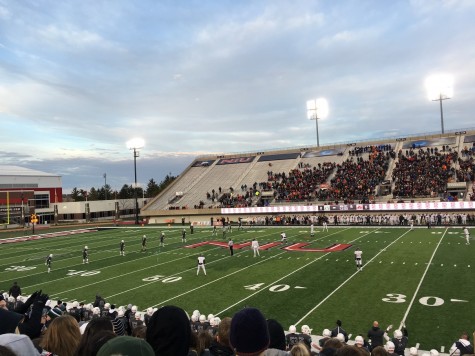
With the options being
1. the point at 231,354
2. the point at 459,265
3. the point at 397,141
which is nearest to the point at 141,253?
the point at 459,265

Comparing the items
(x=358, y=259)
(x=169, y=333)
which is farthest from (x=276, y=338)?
(x=358, y=259)

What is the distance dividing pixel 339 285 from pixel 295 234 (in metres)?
17.9

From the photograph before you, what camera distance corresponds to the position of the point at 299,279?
726 inches

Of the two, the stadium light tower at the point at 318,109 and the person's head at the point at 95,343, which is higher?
the stadium light tower at the point at 318,109

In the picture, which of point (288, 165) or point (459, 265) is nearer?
point (459, 265)

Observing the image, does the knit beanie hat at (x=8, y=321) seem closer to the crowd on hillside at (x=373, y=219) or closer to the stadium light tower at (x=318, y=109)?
the crowd on hillside at (x=373, y=219)

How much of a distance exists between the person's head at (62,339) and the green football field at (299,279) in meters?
9.74

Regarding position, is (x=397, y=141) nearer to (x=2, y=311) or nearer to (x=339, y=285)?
(x=339, y=285)

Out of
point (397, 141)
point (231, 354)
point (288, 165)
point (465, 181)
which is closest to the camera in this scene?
point (231, 354)

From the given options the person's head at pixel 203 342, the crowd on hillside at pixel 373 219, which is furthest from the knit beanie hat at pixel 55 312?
the crowd on hillside at pixel 373 219

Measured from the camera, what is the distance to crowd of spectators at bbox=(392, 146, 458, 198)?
42812 mm

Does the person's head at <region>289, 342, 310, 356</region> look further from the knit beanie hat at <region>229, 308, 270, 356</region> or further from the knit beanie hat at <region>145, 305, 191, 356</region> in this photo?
the knit beanie hat at <region>145, 305, 191, 356</region>

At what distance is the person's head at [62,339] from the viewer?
11.0 feet

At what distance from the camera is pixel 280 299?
15.4m
